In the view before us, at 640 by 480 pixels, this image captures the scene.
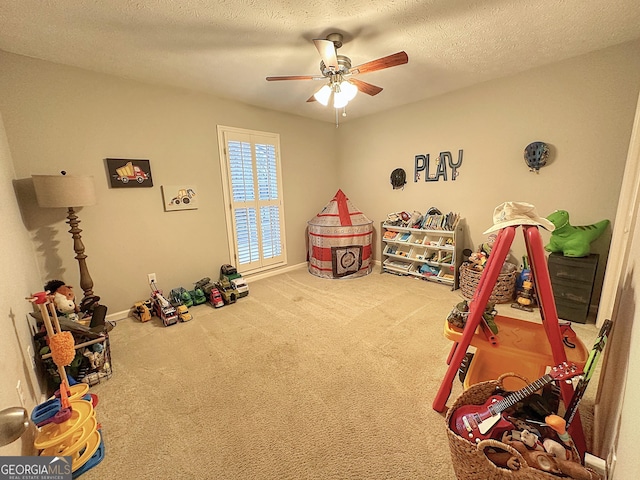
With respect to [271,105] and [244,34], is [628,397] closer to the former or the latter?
[244,34]

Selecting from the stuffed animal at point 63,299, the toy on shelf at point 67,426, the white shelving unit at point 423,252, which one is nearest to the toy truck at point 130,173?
the stuffed animal at point 63,299

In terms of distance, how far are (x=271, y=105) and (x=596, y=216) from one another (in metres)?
3.80

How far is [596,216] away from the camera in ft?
8.36

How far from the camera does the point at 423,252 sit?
146 inches

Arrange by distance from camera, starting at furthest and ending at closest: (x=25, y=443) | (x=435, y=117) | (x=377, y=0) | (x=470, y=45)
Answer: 1. (x=435, y=117)
2. (x=470, y=45)
3. (x=377, y=0)
4. (x=25, y=443)

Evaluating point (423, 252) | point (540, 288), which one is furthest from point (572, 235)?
point (540, 288)

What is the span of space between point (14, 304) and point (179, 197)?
A: 5.88 ft

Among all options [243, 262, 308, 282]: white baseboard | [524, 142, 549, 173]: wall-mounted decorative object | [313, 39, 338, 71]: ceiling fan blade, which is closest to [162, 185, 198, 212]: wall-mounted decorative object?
[243, 262, 308, 282]: white baseboard

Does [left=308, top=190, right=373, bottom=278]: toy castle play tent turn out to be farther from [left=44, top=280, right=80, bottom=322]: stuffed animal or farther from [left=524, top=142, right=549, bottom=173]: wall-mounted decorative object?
[left=44, top=280, right=80, bottom=322]: stuffed animal

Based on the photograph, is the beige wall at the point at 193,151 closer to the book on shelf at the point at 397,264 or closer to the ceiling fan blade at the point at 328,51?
the book on shelf at the point at 397,264

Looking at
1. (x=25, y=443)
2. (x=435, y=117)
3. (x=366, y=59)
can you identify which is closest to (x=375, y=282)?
(x=435, y=117)

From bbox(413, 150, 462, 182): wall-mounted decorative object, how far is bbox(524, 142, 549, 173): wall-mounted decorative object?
699 mm

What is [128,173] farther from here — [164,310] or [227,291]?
[227,291]

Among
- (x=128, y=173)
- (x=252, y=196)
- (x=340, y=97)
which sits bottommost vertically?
(x=252, y=196)
